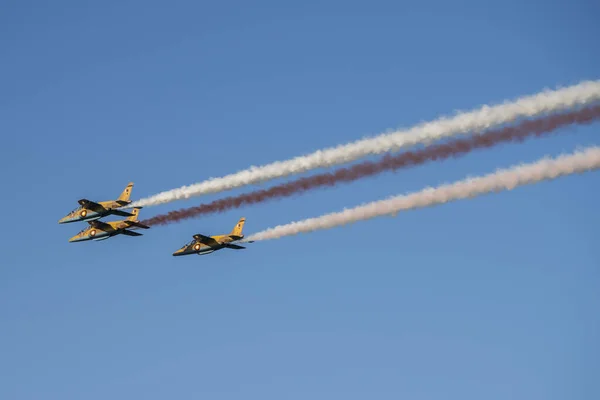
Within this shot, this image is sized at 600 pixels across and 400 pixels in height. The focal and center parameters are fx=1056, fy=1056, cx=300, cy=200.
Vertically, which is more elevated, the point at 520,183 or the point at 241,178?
the point at 241,178

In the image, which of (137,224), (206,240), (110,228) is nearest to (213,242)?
(206,240)

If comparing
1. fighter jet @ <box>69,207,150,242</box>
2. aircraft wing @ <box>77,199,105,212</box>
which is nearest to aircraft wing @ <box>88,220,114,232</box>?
fighter jet @ <box>69,207,150,242</box>

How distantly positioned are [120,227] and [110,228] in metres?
0.76

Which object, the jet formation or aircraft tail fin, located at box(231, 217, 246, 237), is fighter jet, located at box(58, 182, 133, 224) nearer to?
the jet formation

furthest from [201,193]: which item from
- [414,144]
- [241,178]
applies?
[414,144]

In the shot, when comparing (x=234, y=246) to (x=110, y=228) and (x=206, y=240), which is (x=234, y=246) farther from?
(x=110, y=228)

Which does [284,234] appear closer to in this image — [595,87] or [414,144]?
[414,144]

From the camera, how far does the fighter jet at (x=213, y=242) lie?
191ft

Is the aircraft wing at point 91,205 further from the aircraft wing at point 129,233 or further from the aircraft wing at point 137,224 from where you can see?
the aircraft wing at point 129,233

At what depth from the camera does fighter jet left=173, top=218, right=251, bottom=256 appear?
191ft

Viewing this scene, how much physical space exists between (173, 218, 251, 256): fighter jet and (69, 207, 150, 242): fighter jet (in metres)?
2.80

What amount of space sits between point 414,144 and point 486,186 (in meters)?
3.28

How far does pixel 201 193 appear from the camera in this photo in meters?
53.6

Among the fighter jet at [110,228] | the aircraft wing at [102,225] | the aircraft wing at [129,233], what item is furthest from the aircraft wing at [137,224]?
the aircraft wing at [102,225]
